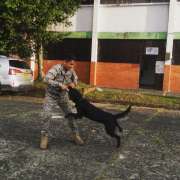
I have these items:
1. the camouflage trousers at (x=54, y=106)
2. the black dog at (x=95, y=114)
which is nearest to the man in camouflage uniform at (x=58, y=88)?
the camouflage trousers at (x=54, y=106)

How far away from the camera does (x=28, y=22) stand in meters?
18.3

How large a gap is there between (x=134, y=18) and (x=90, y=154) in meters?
17.2

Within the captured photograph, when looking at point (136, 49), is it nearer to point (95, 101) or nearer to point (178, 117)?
point (95, 101)

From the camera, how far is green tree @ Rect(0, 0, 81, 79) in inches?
713

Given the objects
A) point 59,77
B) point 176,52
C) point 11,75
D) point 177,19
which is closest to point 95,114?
point 59,77

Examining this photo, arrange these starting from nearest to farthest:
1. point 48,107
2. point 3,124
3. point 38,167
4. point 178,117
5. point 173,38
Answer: point 38,167
point 48,107
point 3,124
point 178,117
point 173,38

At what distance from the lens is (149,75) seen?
2370cm

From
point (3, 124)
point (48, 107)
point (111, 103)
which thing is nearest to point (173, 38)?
point (111, 103)

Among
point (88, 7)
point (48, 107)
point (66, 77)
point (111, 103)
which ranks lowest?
point (111, 103)

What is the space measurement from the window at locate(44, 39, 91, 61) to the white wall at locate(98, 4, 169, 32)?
Result: 152cm

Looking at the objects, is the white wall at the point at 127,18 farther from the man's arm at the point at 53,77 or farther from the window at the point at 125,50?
the man's arm at the point at 53,77

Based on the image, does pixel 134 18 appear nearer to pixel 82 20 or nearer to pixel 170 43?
pixel 170 43

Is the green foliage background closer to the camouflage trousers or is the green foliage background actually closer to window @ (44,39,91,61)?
window @ (44,39,91,61)

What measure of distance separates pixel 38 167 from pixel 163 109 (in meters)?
9.47
